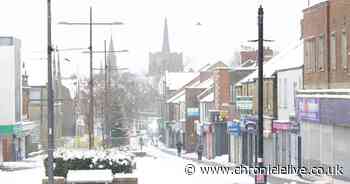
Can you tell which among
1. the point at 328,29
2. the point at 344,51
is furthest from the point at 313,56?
the point at 344,51

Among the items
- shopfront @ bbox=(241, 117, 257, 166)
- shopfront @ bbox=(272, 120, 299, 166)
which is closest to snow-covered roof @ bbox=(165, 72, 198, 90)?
shopfront @ bbox=(241, 117, 257, 166)

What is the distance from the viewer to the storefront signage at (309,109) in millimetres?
35744

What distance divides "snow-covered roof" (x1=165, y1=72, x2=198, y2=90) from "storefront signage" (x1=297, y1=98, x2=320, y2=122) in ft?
261

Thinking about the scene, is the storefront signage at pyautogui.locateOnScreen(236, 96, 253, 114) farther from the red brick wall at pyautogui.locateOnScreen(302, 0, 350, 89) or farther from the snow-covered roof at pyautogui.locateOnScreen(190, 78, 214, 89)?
the snow-covered roof at pyautogui.locateOnScreen(190, 78, 214, 89)

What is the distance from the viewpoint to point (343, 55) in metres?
Answer: 33.0

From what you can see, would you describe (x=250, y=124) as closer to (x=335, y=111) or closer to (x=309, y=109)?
(x=309, y=109)

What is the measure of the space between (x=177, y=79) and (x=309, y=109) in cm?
8639

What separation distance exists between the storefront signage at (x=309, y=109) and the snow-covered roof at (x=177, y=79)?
261ft

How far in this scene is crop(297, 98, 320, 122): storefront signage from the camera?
35744mm

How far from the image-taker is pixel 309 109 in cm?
3728

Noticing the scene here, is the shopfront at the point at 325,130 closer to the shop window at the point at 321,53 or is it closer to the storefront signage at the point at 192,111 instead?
the shop window at the point at 321,53

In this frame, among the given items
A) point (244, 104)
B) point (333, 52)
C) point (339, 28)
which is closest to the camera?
point (339, 28)

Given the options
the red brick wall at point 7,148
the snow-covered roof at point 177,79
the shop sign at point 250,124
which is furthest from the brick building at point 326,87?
the snow-covered roof at point 177,79

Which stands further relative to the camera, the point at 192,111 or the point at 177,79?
the point at 177,79
